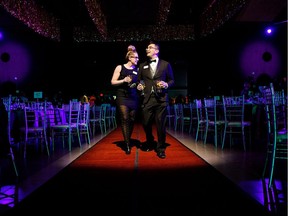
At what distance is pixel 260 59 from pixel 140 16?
5.27 meters

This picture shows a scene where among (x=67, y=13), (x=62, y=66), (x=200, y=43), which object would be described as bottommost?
(x=62, y=66)

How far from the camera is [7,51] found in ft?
44.2

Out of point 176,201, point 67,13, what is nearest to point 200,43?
point 67,13

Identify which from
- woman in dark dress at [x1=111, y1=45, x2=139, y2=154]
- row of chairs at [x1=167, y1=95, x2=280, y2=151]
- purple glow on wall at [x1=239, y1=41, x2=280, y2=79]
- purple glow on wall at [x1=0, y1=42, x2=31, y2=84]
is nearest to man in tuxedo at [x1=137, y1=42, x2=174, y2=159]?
woman in dark dress at [x1=111, y1=45, x2=139, y2=154]

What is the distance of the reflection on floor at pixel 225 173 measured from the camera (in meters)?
2.43

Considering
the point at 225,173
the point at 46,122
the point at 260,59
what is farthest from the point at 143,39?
the point at 225,173

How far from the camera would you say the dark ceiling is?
1010 centimetres

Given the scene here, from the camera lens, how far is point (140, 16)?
12.8m

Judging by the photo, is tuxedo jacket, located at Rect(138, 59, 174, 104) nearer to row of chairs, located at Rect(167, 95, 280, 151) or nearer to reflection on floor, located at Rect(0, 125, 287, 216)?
reflection on floor, located at Rect(0, 125, 287, 216)

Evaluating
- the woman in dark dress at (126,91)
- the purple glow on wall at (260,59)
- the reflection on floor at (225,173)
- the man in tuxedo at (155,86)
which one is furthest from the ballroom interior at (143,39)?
the man in tuxedo at (155,86)

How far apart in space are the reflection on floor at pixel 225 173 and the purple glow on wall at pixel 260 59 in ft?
27.2

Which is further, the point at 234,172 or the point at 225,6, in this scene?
the point at 225,6

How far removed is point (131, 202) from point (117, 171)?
117 centimetres

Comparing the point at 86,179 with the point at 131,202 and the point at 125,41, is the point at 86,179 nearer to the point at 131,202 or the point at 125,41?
the point at 131,202
